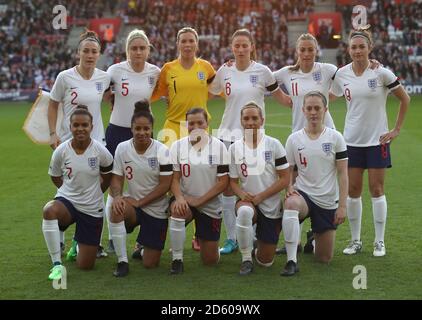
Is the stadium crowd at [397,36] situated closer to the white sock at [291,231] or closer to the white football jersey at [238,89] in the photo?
the white football jersey at [238,89]

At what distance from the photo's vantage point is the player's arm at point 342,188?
6.20 meters

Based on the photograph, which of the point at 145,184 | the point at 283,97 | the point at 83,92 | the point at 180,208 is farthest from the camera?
the point at 283,97

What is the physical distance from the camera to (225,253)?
22.5 ft

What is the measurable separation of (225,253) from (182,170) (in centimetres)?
98

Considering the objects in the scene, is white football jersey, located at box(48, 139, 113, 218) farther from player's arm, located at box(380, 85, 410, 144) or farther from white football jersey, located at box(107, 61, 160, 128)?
player's arm, located at box(380, 85, 410, 144)

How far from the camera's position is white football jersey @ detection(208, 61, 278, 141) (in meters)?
6.97

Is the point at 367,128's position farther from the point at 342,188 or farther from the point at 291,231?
the point at 291,231

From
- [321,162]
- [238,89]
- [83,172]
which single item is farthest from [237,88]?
[83,172]

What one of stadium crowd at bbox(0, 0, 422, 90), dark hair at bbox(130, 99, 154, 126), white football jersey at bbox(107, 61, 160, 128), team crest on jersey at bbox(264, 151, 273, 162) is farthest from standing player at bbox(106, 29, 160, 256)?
stadium crowd at bbox(0, 0, 422, 90)

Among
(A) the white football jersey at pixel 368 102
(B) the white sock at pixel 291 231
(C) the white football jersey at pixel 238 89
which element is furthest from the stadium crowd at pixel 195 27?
(B) the white sock at pixel 291 231

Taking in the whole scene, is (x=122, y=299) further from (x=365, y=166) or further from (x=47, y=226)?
(x=365, y=166)

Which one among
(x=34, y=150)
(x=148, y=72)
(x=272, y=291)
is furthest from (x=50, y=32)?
(x=272, y=291)

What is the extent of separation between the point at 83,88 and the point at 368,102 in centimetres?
262

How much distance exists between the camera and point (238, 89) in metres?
6.97
